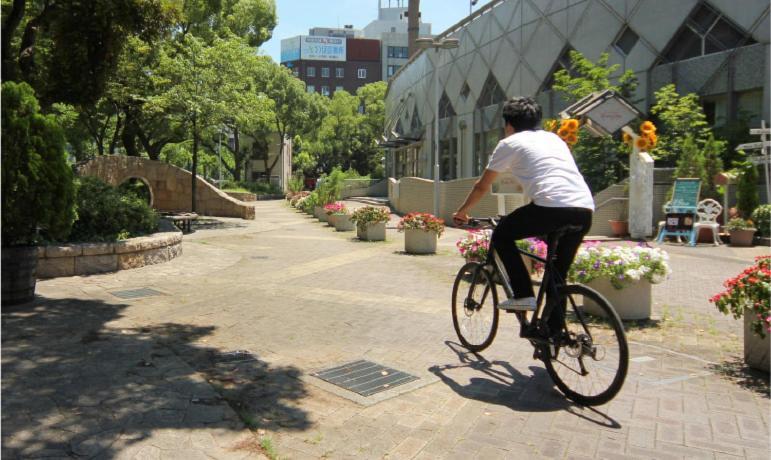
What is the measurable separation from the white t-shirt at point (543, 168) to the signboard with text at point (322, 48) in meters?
104

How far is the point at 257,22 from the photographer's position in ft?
101

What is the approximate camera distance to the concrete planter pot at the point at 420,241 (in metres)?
12.3

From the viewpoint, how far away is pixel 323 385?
171 inches

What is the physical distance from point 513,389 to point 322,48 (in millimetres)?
107237

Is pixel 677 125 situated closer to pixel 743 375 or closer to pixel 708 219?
pixel 708 219

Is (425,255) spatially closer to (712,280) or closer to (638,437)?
(712,280)

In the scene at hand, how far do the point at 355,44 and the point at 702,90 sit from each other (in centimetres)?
9152

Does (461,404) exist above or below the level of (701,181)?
below

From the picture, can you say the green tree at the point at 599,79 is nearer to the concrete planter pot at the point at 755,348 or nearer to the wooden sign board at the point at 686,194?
the wooden sign board at the point at 686,194

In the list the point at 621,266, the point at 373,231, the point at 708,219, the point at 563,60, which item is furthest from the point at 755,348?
the point at 563,60

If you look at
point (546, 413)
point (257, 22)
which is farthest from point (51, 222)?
point (257, 22)

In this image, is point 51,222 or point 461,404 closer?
point 461,404

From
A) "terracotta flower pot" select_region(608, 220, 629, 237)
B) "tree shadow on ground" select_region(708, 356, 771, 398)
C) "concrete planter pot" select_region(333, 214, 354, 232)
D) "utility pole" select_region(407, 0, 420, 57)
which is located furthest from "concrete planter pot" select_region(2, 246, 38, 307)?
"utility pole" select_region(407, 0, 420, 57)

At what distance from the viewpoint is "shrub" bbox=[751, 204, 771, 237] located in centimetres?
1350
